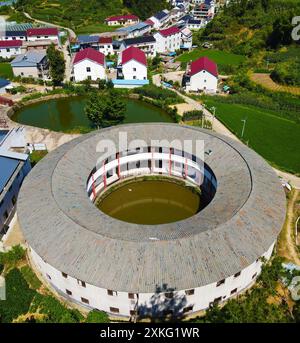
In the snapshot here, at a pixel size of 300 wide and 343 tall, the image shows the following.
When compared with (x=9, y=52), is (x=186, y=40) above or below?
below

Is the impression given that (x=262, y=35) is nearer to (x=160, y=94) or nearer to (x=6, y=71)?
(x=160, y=94)

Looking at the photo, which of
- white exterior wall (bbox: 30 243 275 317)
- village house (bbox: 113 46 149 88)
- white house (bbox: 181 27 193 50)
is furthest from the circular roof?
white house (bbox: 181 27 193 50)

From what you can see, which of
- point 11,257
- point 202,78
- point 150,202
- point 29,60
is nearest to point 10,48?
point 29,60

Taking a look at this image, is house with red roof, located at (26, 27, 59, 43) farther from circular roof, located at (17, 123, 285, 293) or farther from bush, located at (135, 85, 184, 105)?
circular roof, located at (17, 123, 285, 293)

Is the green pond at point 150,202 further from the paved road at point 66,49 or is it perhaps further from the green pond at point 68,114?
the paved road at point 66,49

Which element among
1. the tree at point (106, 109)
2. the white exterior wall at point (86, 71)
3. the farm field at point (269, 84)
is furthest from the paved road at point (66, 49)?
the farm field at point (269, 84)

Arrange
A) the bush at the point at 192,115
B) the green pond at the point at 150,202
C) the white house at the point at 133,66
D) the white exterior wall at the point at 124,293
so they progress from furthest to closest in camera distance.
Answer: the white house at the point at 133,66
the bush at the point at 192,115
the green pond at the point at 150,202
the white exterior wall at the point at 124,293
